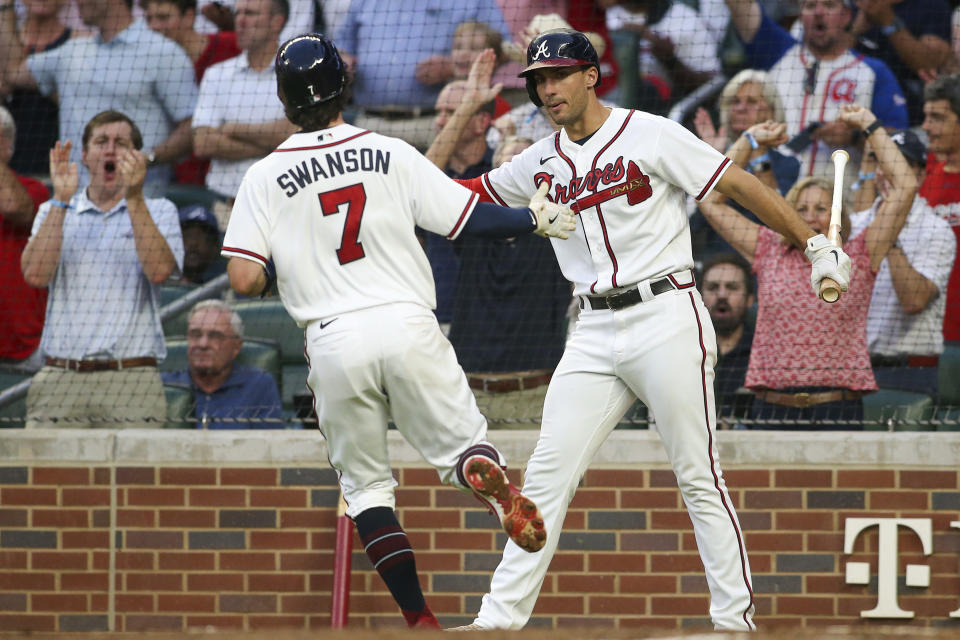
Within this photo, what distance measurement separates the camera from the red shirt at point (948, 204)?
5367mm

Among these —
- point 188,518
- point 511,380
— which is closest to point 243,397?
point 188,518

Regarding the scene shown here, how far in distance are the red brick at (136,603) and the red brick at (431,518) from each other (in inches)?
46.9

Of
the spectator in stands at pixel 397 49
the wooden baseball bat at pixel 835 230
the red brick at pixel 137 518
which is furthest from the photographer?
the spectator in stands at pixel 397 49

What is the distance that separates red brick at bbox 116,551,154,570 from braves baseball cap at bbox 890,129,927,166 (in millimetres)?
3697

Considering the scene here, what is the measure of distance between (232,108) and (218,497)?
1.84 m

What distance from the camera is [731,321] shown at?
5.33m

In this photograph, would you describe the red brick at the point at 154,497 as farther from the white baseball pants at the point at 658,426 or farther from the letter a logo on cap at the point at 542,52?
the letter a logo on cap at the point at 542,52

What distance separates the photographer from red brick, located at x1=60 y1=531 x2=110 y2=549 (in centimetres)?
562

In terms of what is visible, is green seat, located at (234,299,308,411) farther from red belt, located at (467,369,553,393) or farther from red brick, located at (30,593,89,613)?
red brick, located at (30,593,89,613)

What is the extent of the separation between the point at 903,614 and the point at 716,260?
1666 mm

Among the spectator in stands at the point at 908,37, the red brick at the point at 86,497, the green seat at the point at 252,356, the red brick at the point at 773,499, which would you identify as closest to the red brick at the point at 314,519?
the green seat at the point at 252,356

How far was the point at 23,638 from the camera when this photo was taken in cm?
320

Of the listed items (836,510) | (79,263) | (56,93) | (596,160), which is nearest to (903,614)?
(836,510)

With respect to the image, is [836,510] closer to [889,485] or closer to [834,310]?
[889,485]
